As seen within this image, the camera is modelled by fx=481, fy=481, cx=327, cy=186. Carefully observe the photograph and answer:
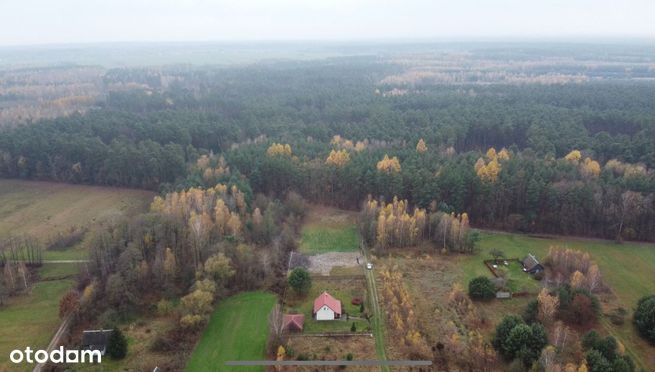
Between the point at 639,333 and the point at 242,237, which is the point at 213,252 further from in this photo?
the point at 639,333

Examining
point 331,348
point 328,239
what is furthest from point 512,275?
point 331,348

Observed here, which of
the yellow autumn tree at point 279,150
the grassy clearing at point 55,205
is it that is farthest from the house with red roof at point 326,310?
the yellow autumn tree at point 279,150

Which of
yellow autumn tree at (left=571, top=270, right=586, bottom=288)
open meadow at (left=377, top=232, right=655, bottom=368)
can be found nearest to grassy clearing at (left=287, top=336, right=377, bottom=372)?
open meadow at (left=377, top=232, right=655, bottom=368)

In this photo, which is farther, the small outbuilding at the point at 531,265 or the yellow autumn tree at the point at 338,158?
the yellow autumn tree at the point at 338,158

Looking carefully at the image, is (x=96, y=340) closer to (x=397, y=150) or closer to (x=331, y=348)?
(x=331, y=348)

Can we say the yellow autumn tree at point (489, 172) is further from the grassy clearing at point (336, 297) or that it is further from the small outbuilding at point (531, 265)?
the grassy clearing at point (336, 297)
